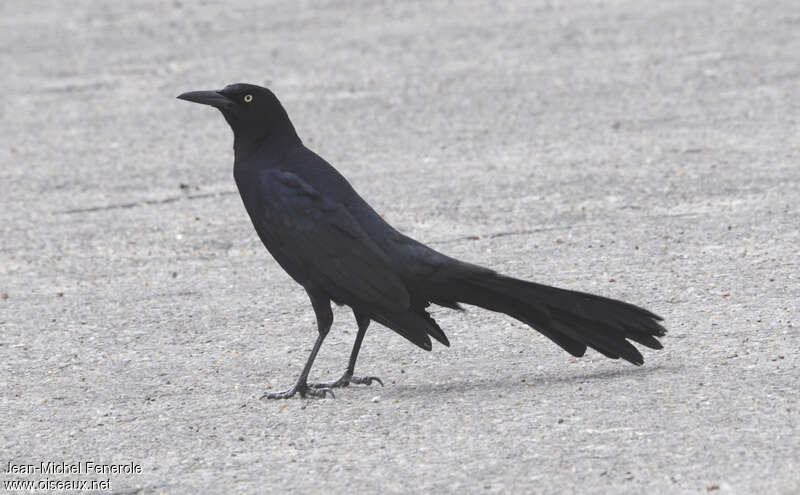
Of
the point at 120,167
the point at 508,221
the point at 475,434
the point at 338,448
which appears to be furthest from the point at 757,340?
the point at 120,167

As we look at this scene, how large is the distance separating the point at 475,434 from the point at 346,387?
0.90 m

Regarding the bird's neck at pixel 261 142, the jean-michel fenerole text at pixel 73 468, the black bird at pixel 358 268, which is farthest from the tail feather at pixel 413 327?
the jean-michel fenerole text at pixel 73 468

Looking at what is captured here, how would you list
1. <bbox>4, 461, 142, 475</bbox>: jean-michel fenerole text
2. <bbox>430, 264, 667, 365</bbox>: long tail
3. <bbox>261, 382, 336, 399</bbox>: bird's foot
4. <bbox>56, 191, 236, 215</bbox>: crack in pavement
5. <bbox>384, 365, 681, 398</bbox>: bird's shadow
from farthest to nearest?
<bbox>56, 191, 236, 215</bbox>: crack in pavement → <bbox>261, 382, 336, 399</bbox>: bird's foot → <bbox>384, 365, 681, 398</bbox>: bird's shadow → <bbox>430, 264, 667, 365</bbox>: long tail → <bbox>4, 461, 142, 475</bbox>: jean-michel fenerole text

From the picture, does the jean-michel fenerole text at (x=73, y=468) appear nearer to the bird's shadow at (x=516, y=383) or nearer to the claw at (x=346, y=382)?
the claw at (x=346, y=382)

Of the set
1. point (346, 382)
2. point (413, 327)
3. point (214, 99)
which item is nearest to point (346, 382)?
point (346, 382)

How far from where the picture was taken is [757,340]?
18.3 feet

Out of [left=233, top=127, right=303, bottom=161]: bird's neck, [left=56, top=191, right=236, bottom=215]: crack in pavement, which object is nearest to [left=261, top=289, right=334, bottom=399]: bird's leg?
[left=233, top=127, right=303, bottom=161]: bird's neck

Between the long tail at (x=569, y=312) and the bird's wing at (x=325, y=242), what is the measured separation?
22 cm

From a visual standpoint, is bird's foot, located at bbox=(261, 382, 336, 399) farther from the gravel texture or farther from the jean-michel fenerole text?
the jean-michel fenerole text

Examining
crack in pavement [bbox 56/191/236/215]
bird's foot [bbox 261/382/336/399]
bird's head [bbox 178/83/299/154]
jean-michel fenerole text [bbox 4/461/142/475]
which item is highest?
bird's head [bbox 178/83/299/154]

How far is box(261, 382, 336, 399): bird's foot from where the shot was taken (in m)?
5.33

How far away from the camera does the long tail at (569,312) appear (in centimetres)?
512

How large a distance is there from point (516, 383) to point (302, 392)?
844mm

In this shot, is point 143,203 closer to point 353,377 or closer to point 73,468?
point 353,377
